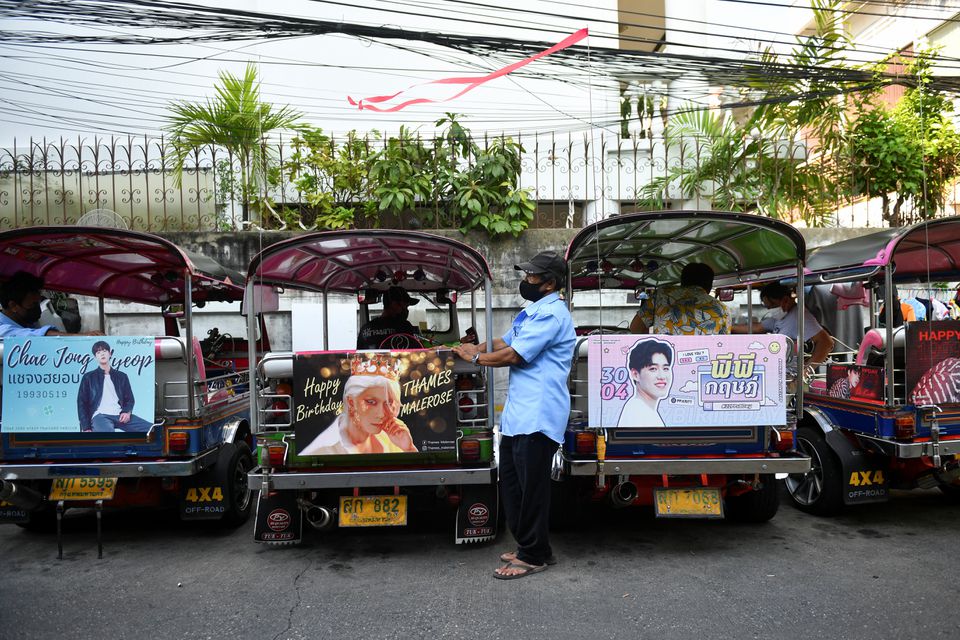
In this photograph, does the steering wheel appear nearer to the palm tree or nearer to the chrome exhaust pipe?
the chrome exhaust pipe

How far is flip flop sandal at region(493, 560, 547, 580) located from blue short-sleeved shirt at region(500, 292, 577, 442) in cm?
82

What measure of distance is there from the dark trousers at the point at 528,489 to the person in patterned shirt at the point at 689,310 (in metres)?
1.55

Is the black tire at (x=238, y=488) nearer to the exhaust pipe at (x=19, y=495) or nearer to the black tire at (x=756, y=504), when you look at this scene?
the exhaust pipe at (x=19, y=495)

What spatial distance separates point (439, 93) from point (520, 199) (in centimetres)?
220

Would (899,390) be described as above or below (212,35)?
below

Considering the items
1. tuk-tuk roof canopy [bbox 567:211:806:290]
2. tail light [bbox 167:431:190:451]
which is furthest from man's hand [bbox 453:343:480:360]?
tail light [bbox 167:431:190:451]

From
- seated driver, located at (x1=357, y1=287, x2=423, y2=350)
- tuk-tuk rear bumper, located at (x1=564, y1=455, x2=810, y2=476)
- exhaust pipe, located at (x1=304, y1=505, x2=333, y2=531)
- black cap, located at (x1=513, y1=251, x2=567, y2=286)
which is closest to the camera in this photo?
black cap, located at (x1=513, y1=251, x2=567, y2=286)

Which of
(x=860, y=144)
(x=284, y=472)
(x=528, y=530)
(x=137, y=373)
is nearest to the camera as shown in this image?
(x=528, y=530)

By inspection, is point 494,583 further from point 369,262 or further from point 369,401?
point 369,262

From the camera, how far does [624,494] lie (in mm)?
4520

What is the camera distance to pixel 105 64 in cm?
903

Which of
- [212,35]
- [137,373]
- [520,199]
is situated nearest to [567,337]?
[137,373]

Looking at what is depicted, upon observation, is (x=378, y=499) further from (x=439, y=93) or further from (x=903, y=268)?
(x=439, y=93)

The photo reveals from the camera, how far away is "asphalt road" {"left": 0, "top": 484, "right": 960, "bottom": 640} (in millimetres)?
3379
